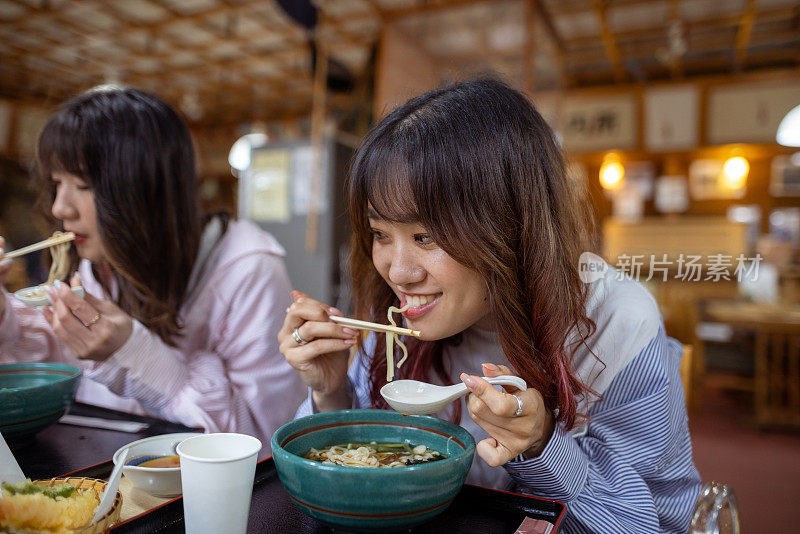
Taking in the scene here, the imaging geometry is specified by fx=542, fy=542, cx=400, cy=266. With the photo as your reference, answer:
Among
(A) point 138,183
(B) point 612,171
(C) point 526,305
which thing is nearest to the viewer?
(C) point 526,305

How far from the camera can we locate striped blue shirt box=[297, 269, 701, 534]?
107cm

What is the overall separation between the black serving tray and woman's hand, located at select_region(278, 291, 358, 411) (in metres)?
0.30

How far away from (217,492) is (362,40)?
22.5 feet

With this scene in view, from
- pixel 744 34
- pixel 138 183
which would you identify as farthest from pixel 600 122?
pixel 138 183

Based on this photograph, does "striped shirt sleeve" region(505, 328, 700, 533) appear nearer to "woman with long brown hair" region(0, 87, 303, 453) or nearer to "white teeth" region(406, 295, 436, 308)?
"white teeth" region(406, 295, 436, 308)

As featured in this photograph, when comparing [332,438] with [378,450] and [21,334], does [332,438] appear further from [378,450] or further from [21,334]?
[21,334]

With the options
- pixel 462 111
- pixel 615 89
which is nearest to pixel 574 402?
pixel 462 111

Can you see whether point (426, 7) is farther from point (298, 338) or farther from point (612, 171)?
point (612, 171)

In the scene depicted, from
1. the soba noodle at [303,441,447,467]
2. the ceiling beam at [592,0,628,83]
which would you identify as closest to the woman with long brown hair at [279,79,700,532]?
the soba noodle at [303,441,447,467]

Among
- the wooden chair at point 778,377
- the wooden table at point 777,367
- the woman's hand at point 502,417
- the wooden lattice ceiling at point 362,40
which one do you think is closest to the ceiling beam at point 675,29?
the wooden lattice ceiling at point 362,40

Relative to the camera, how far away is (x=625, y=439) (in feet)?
3.86

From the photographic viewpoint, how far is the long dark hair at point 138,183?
5.24 ft

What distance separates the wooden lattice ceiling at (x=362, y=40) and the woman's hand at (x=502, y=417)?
3.58 metres

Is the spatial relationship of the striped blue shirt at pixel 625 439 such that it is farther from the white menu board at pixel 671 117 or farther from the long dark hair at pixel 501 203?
the white menu board at pixel 671 117
